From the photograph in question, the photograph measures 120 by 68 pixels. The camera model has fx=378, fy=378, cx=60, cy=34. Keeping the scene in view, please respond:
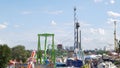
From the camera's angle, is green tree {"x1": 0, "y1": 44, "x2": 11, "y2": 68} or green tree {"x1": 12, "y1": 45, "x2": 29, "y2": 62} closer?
green tree {"x1": 0, "y1": 44, "x2": 11, "y2": 68}

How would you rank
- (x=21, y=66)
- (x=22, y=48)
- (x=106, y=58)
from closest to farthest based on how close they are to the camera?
1. (x=21, y=66)
2. (x=106, y=58)
3. (x=22, y=48)

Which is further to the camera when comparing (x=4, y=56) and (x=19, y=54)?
(x=19, y=54)

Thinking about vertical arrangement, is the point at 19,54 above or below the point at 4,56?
below

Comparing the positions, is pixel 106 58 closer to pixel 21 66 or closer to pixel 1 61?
pixel 1 61

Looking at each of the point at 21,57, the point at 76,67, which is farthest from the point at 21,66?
the point at 21,57

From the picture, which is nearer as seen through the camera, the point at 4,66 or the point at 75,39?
the point at 4,66

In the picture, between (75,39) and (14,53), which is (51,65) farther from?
(75,39)

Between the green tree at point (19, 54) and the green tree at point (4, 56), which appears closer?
the green tree at point (4, 56)

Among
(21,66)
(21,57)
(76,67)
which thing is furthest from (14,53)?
(21,66)

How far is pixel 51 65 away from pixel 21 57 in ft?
203

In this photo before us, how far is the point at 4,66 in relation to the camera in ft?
160

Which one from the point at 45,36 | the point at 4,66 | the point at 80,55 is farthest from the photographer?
the point at 80,55

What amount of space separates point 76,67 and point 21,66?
1104 cm

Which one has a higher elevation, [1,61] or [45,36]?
[45,36]
